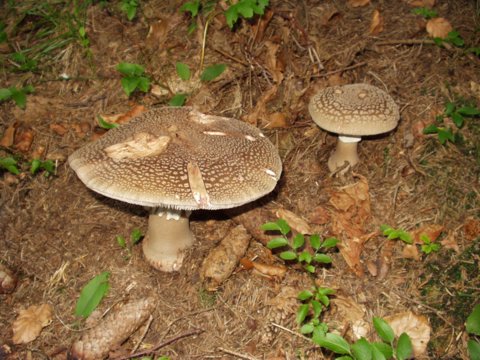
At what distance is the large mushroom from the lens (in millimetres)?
2604

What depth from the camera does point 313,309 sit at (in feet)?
10.5

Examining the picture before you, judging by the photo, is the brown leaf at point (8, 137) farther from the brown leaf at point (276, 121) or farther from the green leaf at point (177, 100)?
the brown leaf at point (276, 121)

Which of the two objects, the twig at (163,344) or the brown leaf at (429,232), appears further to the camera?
the brown leaf at (429,232)

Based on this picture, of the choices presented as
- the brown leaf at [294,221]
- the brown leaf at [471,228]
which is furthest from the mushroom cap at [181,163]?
the brown leaf at [471,228]

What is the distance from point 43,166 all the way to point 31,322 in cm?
152

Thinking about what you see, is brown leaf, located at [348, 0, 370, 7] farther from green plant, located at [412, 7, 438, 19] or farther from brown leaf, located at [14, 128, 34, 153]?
brown leaf, located at [14, 128, 34, 153]

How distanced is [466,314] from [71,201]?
3696 millimetres

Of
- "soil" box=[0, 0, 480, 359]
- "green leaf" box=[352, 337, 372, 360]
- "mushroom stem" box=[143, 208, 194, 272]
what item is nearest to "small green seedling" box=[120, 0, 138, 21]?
"soil" box=[0, 0, 480, 359]

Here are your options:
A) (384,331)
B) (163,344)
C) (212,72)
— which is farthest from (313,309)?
(212,72)

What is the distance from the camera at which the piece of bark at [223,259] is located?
3.45 m

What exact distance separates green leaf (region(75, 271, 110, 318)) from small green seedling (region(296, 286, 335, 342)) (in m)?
1.63

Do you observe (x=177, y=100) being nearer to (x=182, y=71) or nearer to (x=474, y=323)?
(x=182, y=71)

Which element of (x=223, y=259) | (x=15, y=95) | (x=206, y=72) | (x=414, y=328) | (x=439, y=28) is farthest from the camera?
(x=439, y=28)

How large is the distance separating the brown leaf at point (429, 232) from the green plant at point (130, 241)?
250 centimetres
